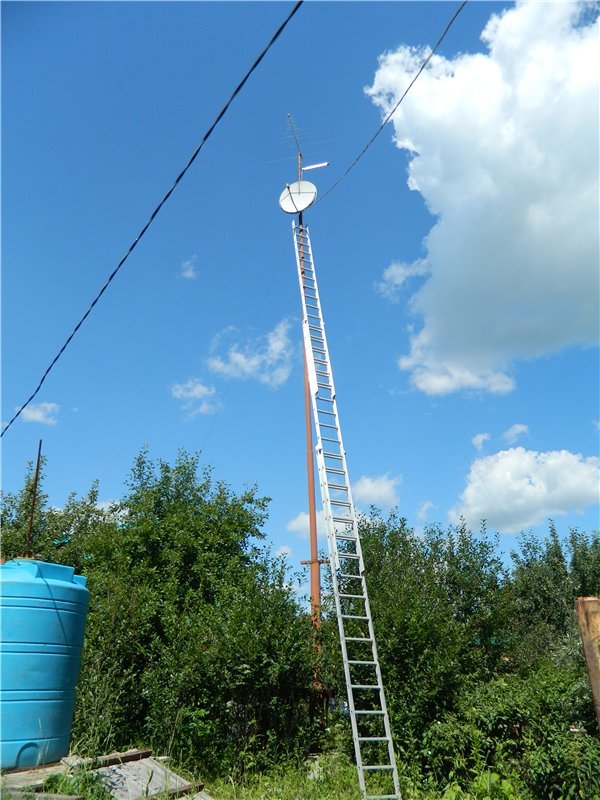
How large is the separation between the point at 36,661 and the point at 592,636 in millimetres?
5223

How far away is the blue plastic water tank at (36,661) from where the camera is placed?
5.95 meters

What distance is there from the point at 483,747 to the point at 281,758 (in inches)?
123

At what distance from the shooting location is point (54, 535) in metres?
21.4

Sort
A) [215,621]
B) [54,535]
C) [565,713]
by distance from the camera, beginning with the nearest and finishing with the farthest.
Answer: [565,713], [215,621], [54,535]

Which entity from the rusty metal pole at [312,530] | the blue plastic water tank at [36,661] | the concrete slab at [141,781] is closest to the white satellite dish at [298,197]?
the rusty metal pole at [312,530]

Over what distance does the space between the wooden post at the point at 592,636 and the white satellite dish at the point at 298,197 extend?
8.68m

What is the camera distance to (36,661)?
6.18 meters

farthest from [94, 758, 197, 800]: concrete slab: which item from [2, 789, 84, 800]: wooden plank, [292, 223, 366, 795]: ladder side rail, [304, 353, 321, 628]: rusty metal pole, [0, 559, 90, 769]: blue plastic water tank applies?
[304, 353, 321, 628]: rusty metal pole

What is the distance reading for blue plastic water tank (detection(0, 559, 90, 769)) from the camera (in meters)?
5.95

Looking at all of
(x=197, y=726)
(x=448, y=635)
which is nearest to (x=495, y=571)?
(x=448, y=635)

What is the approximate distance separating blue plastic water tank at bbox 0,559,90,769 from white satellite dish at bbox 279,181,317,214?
26.1ft

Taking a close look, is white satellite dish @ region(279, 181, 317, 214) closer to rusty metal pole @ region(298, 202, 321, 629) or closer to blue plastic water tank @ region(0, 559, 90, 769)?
rusty metal pole @ region(298, 202, 321, 629)

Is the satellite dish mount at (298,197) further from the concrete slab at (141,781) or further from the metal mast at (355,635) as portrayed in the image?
the concrete slab at (141,781)

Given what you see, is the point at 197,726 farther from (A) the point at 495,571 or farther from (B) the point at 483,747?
(A) the point at 495,571
